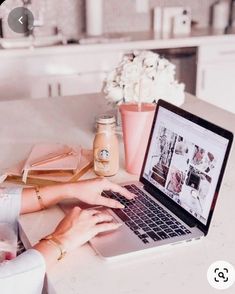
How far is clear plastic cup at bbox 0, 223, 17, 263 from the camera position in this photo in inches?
42.4

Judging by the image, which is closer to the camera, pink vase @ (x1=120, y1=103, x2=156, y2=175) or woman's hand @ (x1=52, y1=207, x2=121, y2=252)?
woman's hand @ (x1=52, y1=207, x2=121, y2=252)

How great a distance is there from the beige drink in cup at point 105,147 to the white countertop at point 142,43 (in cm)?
193

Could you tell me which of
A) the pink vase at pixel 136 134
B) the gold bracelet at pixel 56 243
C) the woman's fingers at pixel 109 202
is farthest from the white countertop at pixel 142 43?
the gold bracelet at pixel 56 243

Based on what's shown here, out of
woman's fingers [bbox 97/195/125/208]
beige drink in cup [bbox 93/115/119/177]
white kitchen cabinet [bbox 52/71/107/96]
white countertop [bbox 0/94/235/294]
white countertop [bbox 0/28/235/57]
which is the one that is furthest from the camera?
white kitchen cabinet [bbox 52/71/107/96]

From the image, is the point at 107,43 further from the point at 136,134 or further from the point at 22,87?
the point at 136,134

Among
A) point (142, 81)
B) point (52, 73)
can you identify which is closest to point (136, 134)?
point (142, 81)

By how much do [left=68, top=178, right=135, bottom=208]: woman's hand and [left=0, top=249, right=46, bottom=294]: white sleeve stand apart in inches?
10.3

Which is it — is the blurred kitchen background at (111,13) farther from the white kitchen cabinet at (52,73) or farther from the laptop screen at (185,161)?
the laptop screen at (185,161)

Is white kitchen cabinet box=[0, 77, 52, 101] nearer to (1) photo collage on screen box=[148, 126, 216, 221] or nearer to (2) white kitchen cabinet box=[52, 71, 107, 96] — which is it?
(2) white kitchen cabinet box=[52, 71, 107, 96]

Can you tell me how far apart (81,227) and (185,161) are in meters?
0.28

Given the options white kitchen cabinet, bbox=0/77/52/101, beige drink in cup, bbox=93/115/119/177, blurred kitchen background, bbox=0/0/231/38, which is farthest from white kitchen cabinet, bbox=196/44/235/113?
beige drink in cup, bbox=93/115/119/177

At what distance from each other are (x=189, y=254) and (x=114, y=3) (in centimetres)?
311

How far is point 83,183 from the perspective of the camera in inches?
48.9

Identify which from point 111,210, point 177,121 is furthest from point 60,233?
point 177,121
